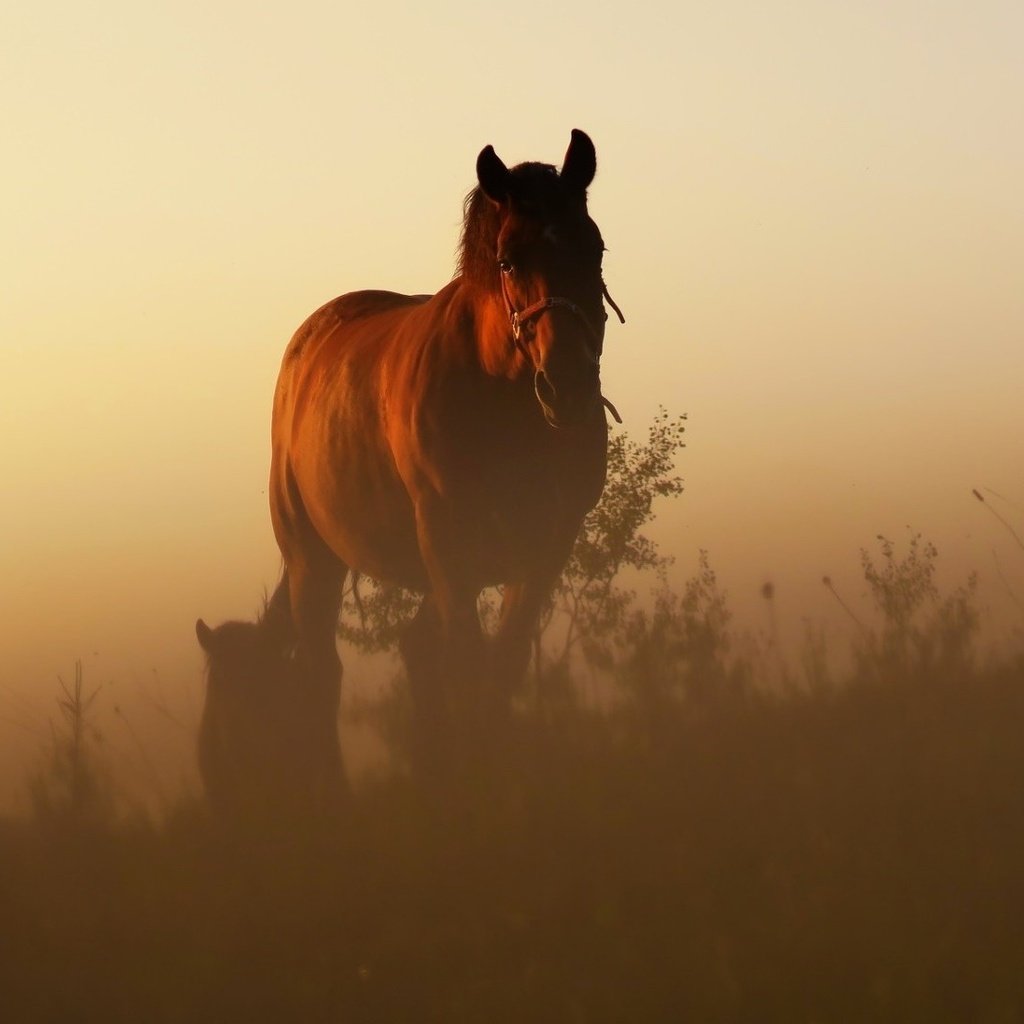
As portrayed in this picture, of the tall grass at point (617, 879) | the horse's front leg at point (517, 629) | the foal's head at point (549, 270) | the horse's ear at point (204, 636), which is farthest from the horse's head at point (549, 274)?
the horse's ear at point (204, 636)

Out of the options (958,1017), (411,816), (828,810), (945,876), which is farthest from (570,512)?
(958,1017)

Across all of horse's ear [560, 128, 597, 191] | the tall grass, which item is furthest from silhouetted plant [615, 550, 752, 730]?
horse's ear [560, 128, 597, 191]

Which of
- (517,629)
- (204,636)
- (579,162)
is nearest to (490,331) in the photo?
(579,162)

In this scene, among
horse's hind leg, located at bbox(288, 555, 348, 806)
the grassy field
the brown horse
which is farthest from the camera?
horse's hind leg, located at bbox(288, 555, 348, 806)

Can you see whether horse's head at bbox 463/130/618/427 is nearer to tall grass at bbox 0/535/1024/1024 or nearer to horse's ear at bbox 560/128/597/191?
horse's ear at bbox 560/128/597/191

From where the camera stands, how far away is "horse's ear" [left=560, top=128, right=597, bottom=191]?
705 centimetres

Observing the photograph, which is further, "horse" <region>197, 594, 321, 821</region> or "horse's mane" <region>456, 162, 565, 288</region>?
"horse" <region>197, 594, 321, 821</region>

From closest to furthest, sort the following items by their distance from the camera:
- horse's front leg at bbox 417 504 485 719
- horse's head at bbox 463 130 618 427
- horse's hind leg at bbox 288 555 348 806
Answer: horse's head at bbox 463 130 618 427 < horse's front leg at bbox 417 504 485 719 < horse's hind leg at bbox 288 555 348 806

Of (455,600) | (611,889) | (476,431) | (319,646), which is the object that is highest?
(476,431)

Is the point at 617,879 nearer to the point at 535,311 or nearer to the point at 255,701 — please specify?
the point at 535,311

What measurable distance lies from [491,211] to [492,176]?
0.62ft

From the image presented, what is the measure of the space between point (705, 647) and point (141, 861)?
11.4ft

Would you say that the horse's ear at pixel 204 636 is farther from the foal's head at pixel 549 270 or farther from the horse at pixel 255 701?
the foal's head at pixel 549 270

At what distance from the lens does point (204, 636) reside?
9906 mm
